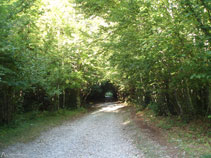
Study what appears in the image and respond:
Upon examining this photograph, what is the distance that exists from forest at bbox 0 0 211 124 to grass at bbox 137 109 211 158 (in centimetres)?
53

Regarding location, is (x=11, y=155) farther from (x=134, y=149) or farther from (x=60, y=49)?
(x=60, y=49)

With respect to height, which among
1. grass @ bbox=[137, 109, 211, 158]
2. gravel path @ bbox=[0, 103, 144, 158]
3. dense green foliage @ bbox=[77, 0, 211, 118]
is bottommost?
gravel path @ bbox=[0, 103, 144, 158]

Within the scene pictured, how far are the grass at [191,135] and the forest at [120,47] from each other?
53 cm

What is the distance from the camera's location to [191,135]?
7.06m

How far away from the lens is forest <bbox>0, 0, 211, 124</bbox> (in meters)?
5.44

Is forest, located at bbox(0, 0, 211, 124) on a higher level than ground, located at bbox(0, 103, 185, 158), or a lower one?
higher

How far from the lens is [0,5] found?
6.30 meters

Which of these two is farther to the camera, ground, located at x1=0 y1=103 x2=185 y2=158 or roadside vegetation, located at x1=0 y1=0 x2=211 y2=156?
ground, located at x1=0 y1=103 x2=185 y2=158

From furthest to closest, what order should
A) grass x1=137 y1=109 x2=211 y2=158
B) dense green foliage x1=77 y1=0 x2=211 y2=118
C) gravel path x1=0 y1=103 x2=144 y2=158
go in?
gravel path x1=0 y1=103 x2=144 y2=158
dense green foliage x1=77 y1=0 x2=211 y2=118
grass x1=137 y1=109 x2=211 y2=158

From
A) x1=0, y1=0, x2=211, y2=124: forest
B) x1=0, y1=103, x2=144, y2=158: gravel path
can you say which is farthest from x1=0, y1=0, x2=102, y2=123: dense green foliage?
x1=0, y1=103, x2=144, y2=158: gravel path

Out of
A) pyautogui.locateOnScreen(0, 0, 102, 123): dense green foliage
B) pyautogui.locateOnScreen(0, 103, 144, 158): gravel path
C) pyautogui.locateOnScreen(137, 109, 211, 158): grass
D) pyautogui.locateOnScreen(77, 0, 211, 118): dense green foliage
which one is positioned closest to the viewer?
pyautogui.locateOnScreen(137, 109, 211, 158): grass

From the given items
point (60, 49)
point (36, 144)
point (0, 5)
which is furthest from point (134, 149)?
point (60, 49)

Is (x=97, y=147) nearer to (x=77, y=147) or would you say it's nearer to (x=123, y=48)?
(x=77, y=147)

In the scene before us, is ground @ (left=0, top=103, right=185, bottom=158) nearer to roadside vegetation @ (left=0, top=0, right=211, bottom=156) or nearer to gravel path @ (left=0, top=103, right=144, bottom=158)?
gravel path @ (left=0, top=103, right=144, bottom=158)
